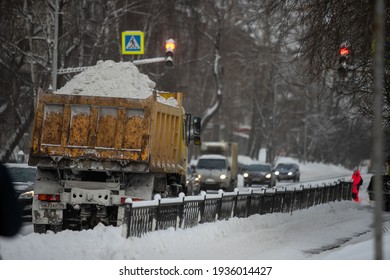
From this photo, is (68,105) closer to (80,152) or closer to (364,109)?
(80,152)

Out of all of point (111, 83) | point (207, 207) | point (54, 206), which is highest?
point (111, 83)

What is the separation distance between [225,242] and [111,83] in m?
4.29

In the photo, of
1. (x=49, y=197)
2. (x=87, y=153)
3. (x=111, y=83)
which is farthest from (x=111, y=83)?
(x=49, y=197)

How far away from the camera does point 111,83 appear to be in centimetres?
1808

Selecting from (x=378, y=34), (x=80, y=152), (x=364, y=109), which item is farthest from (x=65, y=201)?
(x=378, y=34)

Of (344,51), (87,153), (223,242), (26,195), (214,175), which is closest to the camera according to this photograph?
(87,153)

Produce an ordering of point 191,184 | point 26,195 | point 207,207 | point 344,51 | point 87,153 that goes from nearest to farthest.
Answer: point 87,153 → point 207,207 → point 344,51 → point 26,195 → point 191,184

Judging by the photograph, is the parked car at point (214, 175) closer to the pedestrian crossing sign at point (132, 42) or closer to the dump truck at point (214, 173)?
the dump truck at point (214, 173)

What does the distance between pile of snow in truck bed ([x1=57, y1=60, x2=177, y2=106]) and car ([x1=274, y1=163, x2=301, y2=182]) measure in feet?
144

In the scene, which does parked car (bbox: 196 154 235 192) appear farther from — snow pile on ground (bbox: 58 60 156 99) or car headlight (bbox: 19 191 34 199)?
snow pile on ground (bbox: 58 60 156 99)

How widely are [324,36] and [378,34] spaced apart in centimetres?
1195

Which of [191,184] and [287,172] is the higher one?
[191,184]

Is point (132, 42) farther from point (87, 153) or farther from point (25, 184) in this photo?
point (87, 153)

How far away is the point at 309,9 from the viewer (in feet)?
64.6
